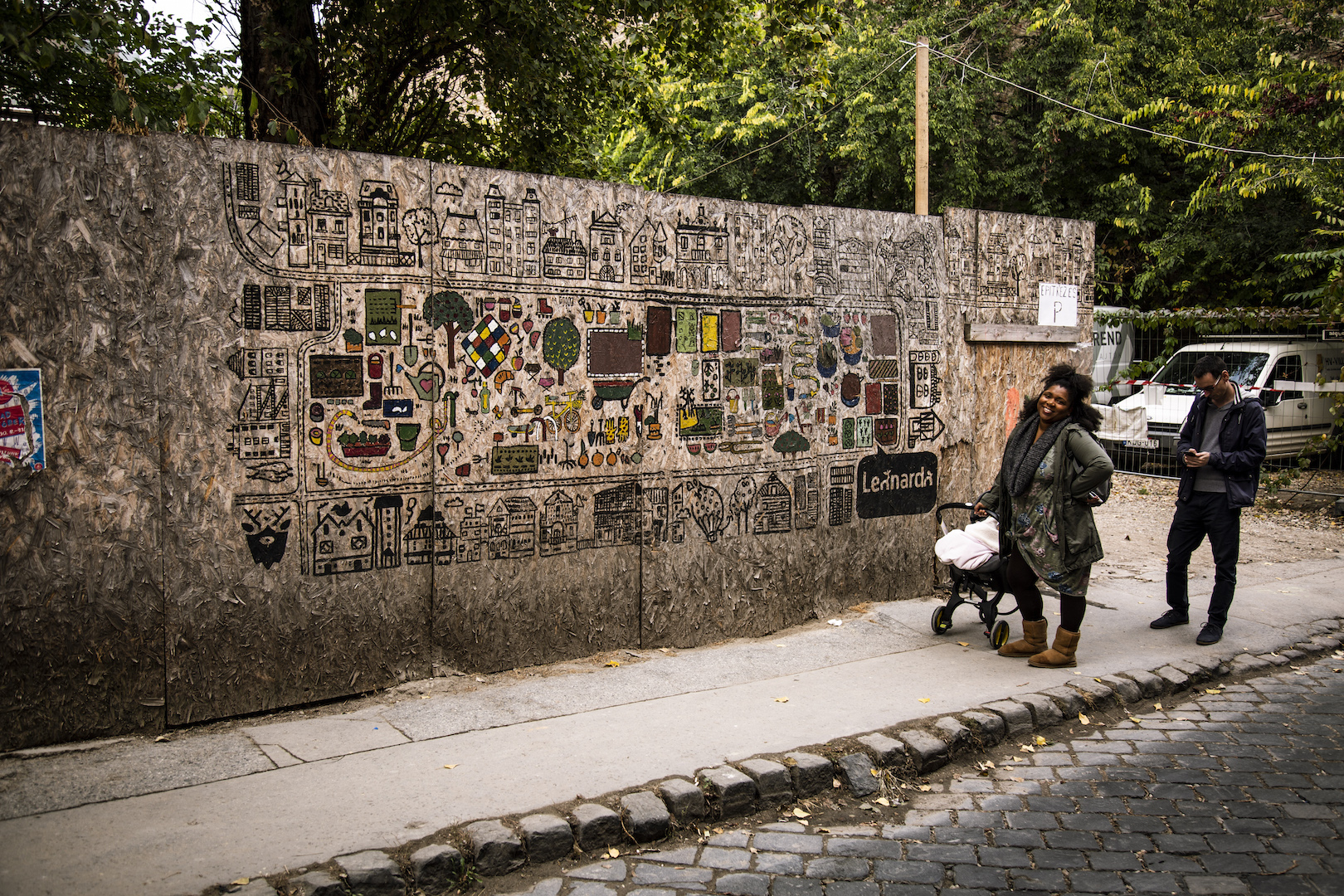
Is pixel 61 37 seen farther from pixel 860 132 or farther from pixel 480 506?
pixel 860 132

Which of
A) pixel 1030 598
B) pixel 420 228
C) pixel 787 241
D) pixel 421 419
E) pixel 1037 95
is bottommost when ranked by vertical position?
pixel 1030 598

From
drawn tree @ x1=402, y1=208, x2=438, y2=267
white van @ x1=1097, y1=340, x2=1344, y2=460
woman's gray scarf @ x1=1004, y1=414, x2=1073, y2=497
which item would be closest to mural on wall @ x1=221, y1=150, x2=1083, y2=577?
drawn tree @ x1=402, y1=208, x2=438, y2=267

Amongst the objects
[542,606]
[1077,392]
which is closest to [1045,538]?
[1077,392]

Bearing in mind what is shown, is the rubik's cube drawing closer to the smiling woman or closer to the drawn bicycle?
the drawn bicycle

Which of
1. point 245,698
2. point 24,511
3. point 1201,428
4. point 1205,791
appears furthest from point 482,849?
point 1201,428

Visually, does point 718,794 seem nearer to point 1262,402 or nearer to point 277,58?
point 277,58

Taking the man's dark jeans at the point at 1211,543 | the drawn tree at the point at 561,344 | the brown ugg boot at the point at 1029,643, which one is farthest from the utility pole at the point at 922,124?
the drawn tree at the point at 561,344

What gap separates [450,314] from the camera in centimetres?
523

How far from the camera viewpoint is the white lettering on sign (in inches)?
273

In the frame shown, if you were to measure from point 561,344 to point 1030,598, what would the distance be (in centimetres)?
338

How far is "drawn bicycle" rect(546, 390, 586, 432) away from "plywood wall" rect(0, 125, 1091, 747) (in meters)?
0.02

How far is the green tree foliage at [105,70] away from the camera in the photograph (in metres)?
5.74

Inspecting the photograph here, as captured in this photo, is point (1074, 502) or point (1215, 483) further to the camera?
point (1215, 483)

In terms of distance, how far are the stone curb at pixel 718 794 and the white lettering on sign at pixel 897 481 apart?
193cm
